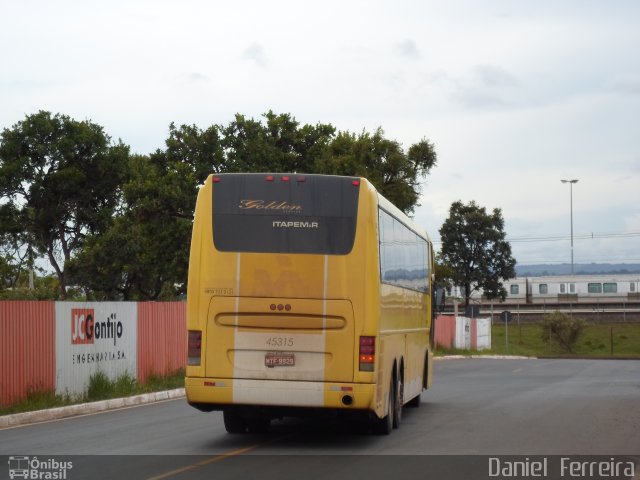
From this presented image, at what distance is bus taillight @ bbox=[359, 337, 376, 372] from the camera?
1314cm

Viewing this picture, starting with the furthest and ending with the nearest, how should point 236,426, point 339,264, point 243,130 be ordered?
1. point 243,130
2. point 236,426
3. point 339,264

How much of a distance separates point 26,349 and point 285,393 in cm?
811

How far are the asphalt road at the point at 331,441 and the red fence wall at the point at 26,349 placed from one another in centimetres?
144

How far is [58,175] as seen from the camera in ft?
149

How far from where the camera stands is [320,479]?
1063cm

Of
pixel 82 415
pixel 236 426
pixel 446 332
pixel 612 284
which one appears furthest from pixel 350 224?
pixel 612 284

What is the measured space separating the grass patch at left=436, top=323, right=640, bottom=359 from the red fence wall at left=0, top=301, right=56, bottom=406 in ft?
114

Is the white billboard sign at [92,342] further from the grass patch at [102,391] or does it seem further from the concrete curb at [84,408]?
the concrete curb at [84,408]

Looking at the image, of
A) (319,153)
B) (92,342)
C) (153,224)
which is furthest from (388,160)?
(92,342)

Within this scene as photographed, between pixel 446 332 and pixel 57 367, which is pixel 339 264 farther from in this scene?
pixel 446 332

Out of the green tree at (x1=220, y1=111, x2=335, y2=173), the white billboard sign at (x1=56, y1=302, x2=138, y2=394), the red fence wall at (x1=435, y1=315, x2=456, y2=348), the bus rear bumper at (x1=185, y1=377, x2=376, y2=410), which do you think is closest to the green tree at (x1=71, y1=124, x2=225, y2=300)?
the green tree at (x1=220, y1=111, x2=335, y2=173)

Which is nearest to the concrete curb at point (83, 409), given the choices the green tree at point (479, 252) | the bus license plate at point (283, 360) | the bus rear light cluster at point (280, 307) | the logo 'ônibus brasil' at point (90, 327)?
the logo 'ônibus brasil' at point (90, 327)

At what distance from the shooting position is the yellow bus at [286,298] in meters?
13.1

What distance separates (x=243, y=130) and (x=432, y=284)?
31.4 metres
